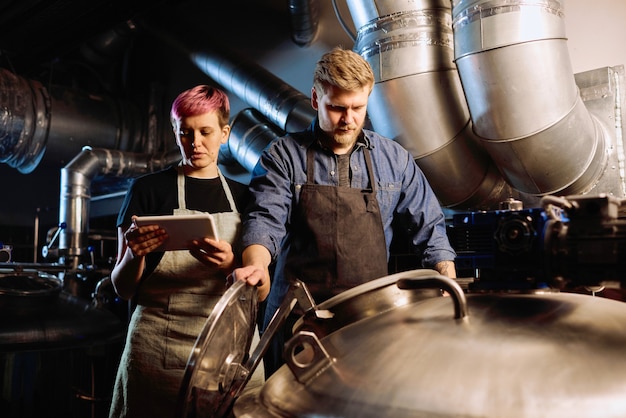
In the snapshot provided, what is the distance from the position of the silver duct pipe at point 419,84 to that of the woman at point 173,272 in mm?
Answer: 1121

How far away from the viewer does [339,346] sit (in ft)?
3.43

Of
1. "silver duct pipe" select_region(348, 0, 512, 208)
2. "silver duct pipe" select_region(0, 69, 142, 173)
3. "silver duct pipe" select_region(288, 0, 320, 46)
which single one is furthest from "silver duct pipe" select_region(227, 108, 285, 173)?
"silver duct pipe" select_region(0, 69, 142, 173)

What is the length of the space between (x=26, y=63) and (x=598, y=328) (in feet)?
19.4

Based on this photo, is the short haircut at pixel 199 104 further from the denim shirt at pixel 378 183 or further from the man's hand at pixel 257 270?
the man's hand at pixel 257 270

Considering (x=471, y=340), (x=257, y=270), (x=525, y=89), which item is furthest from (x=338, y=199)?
(x=525, y=89)

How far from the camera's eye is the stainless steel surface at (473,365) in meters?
0.81

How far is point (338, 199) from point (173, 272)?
57 cm

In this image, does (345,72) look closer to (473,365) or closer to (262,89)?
(473,365)

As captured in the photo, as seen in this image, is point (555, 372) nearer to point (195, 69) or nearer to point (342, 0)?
point (342, 0)

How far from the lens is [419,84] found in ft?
8.99

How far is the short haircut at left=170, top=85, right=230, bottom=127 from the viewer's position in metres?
1.81

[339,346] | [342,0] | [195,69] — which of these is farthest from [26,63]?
[339,346]

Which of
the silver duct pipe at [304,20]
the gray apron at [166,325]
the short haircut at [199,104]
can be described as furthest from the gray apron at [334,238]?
the silver duct pipe at [304,20]

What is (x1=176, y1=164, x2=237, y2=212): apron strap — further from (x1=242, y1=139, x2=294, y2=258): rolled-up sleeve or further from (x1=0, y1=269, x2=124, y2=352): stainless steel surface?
(x1=0, y1=269, x2=124, y2=352): stainless steel surface
